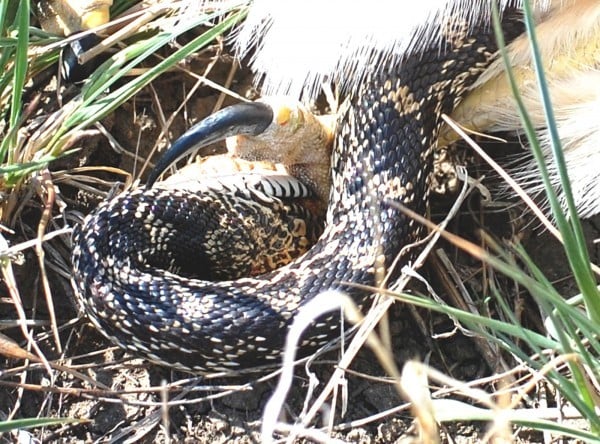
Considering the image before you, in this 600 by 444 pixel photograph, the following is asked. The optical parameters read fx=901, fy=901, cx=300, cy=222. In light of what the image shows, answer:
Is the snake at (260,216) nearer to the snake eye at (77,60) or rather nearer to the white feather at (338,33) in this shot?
the white feather at (338,33)

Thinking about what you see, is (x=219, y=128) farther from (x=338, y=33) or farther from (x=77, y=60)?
(x=77, y=60)

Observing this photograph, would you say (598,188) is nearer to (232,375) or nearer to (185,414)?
(232,375)

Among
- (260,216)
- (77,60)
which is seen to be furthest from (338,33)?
(77,60)

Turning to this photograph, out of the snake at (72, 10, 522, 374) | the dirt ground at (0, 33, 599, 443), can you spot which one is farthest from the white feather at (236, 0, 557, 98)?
the dirt ground at (0, 33, 599, 443)

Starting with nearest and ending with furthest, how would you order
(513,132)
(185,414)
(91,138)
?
1. (185,414)
2. (513,132)
3. (91,138)

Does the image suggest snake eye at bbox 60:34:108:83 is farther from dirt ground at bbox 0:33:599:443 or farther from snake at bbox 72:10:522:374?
snake at bbox 72:10:522:374

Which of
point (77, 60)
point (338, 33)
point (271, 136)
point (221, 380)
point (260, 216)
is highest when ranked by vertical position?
point (338, 33)

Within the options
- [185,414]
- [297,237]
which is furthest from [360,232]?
[185,414]
